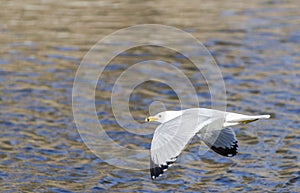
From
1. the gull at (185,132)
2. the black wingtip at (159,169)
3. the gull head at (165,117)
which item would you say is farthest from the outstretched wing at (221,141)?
the black wingtip at (159,169)

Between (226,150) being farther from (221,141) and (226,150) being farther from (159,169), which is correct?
(159,169)

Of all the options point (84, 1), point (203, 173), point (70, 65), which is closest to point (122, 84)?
point (70, 65)

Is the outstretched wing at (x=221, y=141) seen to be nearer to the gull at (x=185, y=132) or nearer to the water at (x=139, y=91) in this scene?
the gull at (x=185, y=132)

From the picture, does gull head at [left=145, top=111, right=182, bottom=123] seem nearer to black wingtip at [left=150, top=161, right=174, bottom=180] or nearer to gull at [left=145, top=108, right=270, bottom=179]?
gull at [left=145, top=108, right=270, bottom=179]

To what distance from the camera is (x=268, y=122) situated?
1163 centimetres

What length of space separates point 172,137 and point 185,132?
164 mm

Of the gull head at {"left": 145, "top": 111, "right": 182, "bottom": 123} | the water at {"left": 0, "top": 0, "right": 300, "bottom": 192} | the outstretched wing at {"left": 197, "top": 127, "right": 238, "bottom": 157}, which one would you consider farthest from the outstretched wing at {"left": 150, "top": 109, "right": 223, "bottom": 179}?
the water at {"left": 0, "top": 0, "right": 300, "bottom": 192}

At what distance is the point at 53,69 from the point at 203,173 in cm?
514

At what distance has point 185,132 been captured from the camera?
7.46 m

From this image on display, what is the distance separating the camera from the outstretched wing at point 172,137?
7059 millimetres

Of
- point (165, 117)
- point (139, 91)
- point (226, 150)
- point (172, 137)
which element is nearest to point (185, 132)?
point (172, 137)

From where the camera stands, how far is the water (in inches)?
380

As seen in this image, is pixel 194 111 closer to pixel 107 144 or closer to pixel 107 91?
pixel 107 144

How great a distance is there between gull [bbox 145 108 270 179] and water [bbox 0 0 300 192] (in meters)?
0.95
